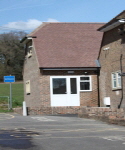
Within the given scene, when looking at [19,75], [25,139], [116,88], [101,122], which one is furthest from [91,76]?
[19,75]

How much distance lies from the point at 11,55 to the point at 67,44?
48.7 metres

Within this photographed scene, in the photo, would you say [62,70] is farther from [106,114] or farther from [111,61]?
[106,114]

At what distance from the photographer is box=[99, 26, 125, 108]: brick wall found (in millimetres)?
22953

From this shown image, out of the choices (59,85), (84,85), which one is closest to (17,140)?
(59,85)

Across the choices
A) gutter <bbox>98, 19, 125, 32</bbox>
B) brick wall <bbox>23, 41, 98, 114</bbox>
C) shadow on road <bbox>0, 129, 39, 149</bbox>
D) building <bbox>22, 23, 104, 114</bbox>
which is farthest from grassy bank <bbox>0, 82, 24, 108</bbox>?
shadow on road <bbox>0, 129, 39, 149</bbox>

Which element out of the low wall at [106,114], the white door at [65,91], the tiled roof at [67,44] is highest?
the tiled roof at [67,44]

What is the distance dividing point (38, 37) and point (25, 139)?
17.7m

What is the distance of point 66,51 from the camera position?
90.0 ft

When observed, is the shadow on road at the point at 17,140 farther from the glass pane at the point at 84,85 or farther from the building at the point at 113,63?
the glass pane at the point at 84,85

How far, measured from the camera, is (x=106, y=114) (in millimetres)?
18016

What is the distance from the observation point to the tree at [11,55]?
243 feet

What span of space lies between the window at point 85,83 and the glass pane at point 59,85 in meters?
1.42

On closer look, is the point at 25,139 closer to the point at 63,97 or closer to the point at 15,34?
the point at 63,97

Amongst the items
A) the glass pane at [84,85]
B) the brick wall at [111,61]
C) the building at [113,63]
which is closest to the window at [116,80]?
the building at [113,63]
